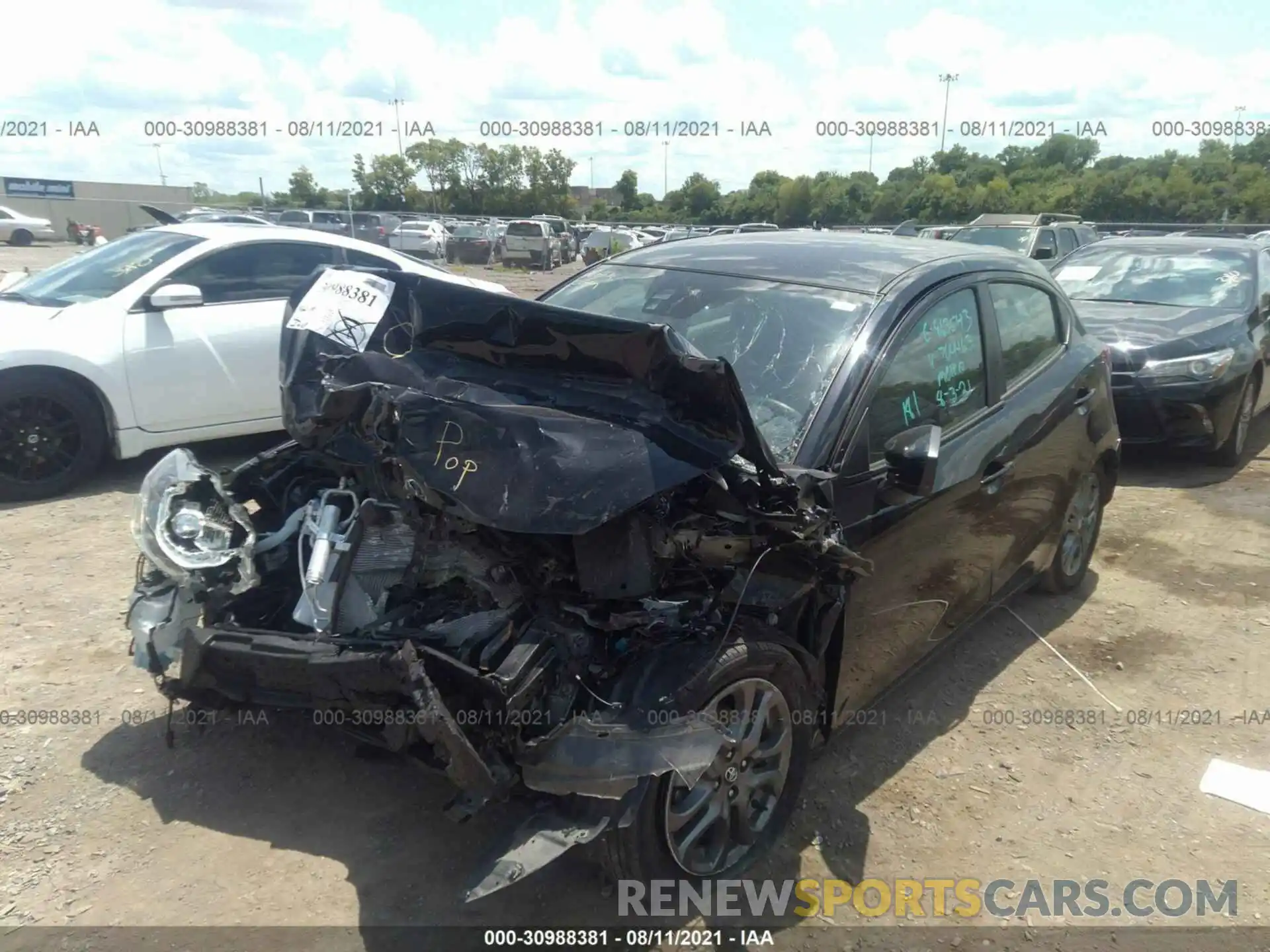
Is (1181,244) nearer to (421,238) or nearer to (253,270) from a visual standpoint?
(253,270)

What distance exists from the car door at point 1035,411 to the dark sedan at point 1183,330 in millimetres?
2953

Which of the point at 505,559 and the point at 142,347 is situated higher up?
the point at 142,347

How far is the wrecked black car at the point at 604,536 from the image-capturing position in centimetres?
246

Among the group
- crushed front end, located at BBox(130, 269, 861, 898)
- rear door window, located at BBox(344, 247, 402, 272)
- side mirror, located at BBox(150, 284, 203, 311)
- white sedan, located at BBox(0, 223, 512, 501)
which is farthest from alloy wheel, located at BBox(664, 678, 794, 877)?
rear door window, located at BBox(344, 247, 402, 272)

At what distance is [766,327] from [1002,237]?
12.8m

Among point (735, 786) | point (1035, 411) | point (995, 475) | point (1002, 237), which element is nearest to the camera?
point (735, 786)

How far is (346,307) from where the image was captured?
10.5ft

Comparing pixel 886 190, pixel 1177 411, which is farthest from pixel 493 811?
pixel 886 190

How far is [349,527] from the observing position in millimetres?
3131

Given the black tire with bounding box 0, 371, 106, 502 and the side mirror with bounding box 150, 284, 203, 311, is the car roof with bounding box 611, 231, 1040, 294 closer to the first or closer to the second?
the side mirror with bounding box 150, 284, 203, 311

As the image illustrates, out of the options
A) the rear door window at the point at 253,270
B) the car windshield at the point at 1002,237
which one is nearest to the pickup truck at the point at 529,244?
the car windshield at the point at 1002,237

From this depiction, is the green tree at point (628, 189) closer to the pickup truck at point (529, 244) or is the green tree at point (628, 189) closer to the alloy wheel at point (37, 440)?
the pickup truck at point (529, 244)

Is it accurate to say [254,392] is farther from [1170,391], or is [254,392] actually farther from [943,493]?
[1170,391]

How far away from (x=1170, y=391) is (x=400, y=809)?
6.59 meters
